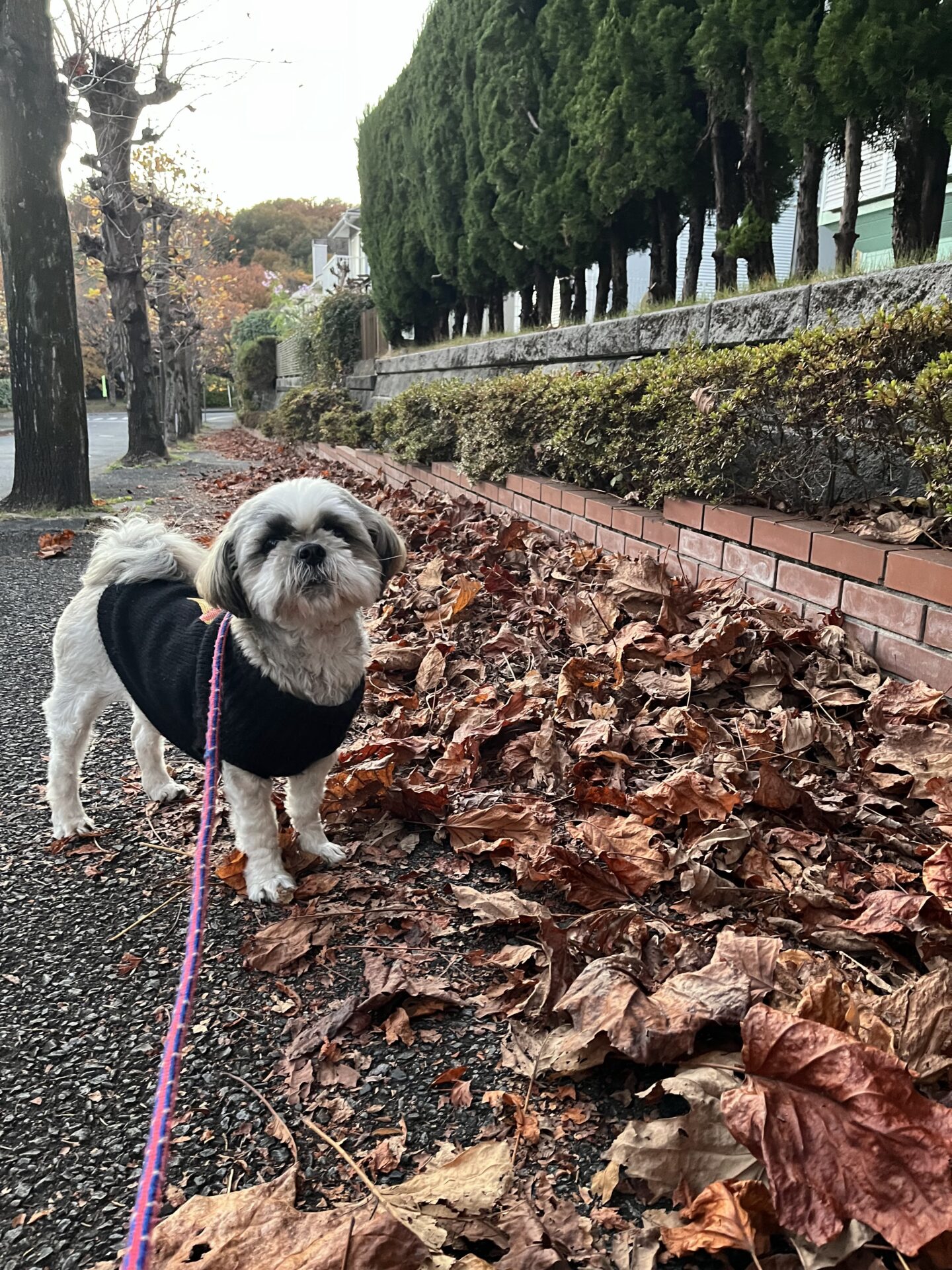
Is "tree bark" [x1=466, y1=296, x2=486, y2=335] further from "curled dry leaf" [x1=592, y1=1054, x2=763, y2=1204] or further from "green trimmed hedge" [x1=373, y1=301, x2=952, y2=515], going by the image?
"curled dry leaf" [x1=592, y1=1054, x2=763, y2=1204]

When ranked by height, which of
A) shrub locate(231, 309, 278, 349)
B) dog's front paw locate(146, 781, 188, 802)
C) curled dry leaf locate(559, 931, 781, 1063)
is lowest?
dog's front paw locate(146, 781, 188, 802)

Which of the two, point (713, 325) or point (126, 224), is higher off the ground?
point (126, 224)

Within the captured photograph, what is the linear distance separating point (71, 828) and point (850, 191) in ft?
17.3

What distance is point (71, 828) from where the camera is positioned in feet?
10.4

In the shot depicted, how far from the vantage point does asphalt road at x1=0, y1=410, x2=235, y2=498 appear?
1669cm

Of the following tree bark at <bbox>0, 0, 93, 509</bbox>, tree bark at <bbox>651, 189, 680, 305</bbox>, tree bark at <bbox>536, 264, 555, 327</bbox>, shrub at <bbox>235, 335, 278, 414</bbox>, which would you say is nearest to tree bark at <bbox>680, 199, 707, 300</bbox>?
tree bark at <bbox>651, 189, 680, 305</bbox>

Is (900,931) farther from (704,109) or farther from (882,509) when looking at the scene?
(704,109)

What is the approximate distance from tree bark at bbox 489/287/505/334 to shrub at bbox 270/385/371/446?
251cm

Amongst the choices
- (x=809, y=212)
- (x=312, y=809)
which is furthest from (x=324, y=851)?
(x=809, y=212)

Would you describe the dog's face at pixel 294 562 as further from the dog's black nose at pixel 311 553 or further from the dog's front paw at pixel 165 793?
the dog's front paw at pixel 165 793

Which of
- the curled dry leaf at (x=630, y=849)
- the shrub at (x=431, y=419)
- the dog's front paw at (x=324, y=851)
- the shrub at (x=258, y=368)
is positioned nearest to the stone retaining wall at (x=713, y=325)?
the shrub at (x=431, y=419)

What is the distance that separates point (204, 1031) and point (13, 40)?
451 inches

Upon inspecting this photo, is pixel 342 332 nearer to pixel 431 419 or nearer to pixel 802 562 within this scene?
pixel 431 419

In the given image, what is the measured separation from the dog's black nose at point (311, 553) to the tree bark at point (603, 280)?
6.48 m
